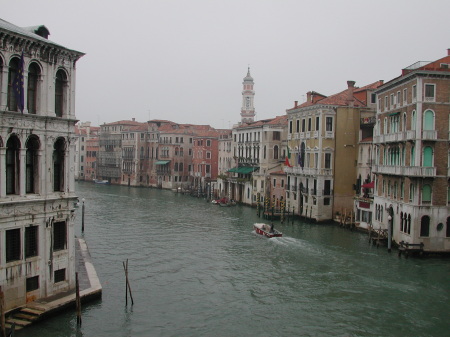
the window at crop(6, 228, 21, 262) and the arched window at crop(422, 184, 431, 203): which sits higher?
the arched window at crop(422, 184, 431, 203)

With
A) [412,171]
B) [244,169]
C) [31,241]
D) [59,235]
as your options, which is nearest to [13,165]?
[31,241]

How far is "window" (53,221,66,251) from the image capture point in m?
16.9

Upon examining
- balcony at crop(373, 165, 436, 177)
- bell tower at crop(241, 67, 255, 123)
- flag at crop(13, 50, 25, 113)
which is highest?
bell tower at crop(241, 67, 255, 123)

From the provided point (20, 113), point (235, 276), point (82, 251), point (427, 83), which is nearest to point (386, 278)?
point (235, 276)

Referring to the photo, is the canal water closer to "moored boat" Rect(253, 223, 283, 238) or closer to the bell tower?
"moored boat" Rect(253, 223, 283, 238)

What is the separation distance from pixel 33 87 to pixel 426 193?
20.2 m

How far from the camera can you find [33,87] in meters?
16.2

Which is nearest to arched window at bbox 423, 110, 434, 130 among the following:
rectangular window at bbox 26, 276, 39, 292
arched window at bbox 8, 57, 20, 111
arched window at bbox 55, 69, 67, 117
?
arched window at bbox 55, 69, 67, 117

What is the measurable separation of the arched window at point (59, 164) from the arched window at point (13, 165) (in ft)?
5.14

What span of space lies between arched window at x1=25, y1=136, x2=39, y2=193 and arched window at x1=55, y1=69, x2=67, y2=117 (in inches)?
56.0

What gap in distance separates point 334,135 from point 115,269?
2293 centimetres

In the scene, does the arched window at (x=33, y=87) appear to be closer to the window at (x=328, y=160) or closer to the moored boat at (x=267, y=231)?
the moored boat at (x=267, y=231)

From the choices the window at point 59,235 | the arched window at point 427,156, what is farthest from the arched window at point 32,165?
the arched window at point 427,156

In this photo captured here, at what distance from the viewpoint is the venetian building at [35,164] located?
1514cm
